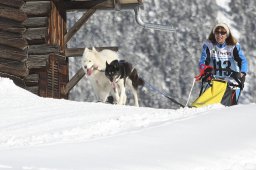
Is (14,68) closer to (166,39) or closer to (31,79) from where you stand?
(31,79)

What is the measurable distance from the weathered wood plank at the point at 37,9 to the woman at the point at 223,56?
6.00 metres

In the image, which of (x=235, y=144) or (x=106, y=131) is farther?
(x=106, y=131)

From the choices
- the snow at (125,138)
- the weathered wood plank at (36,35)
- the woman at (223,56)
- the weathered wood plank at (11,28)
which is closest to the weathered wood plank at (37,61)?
the weathered wood plank at (36,35)

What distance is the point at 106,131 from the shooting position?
642 cm

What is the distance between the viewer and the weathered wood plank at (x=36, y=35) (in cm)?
1437

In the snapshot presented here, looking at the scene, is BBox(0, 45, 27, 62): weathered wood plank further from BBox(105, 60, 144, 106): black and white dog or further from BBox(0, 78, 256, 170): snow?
BBox(0, 78, 256, 170): snow

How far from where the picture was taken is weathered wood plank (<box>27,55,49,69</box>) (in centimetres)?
1437

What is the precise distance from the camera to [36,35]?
47.1 feet

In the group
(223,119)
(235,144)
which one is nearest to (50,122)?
(223,119)

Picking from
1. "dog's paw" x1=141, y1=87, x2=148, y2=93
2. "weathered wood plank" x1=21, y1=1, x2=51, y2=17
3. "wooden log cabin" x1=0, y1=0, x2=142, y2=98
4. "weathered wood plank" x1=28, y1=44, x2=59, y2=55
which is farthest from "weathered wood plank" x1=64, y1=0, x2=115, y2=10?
Answer: "dog's paw" x1=141, y1=87, x2=148, y2=93

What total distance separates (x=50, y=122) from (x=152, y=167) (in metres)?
2.66

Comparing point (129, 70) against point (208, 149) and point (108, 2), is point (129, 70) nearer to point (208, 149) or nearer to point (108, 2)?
point (108, 2)

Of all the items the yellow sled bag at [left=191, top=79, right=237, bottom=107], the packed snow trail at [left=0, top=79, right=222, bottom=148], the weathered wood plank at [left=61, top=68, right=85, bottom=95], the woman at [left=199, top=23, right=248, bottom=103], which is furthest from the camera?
the weathered wood plank at [left=61, top=68, right=85, bottom=95]

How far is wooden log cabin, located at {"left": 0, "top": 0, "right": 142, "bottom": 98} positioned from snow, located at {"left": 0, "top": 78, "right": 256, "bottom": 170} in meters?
5.68
